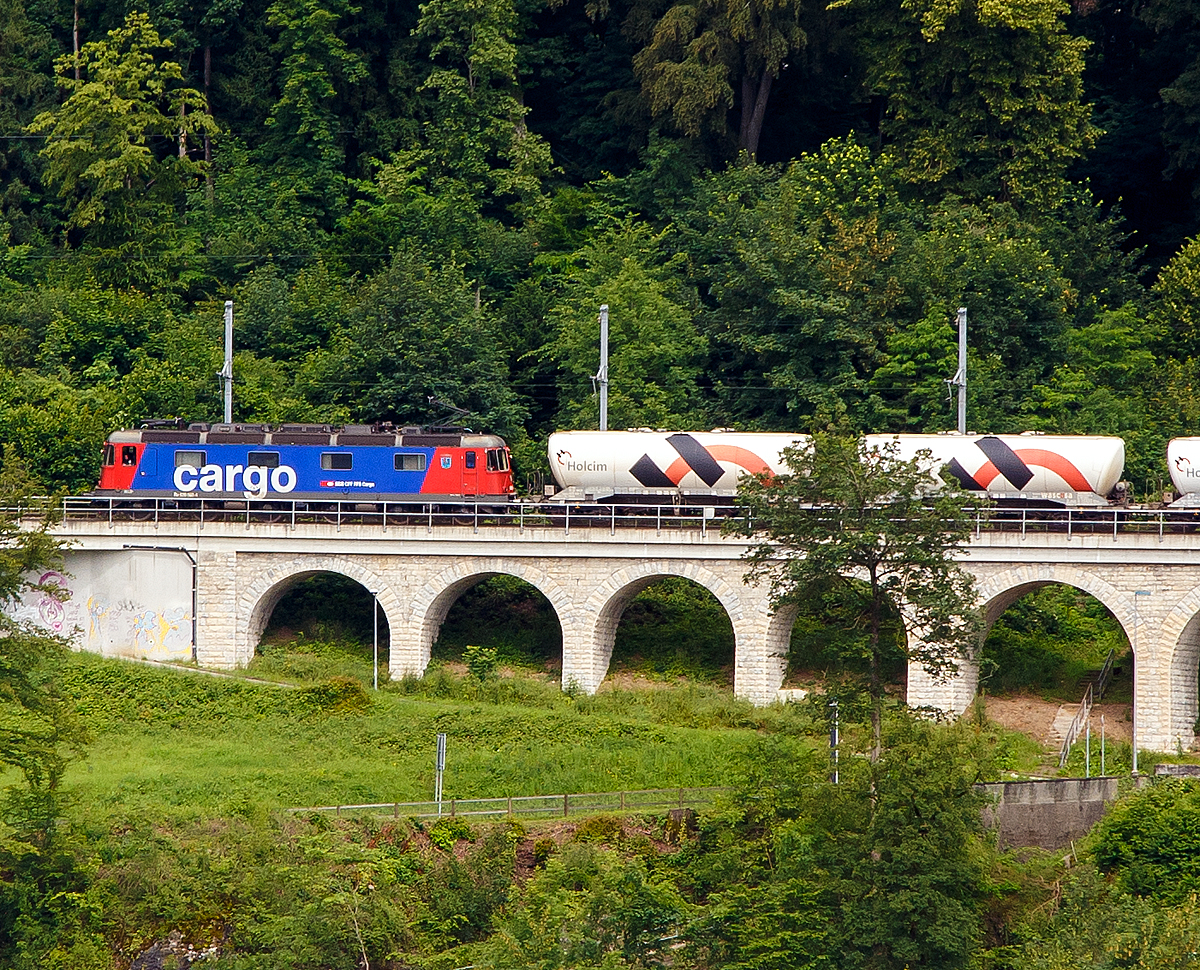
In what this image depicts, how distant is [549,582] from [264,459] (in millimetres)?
10298

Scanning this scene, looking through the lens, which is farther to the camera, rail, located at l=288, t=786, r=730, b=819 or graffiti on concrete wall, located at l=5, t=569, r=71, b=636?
graffiti on concrete wall, located at l=5, t=569, r=71, b=636

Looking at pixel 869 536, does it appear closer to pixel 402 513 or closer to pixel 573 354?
pixel 402 513

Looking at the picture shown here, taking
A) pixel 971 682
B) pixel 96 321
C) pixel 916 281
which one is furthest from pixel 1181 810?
pixel 96 321

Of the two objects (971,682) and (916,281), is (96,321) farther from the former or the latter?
(971,682)

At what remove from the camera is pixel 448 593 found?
60.2 m

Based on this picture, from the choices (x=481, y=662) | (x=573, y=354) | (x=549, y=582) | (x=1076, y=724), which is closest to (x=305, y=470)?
(x=481, y=662)

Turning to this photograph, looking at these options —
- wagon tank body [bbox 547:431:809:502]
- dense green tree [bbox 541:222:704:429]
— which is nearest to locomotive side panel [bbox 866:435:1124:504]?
wagon tank body [bbox 547:431:809:502]

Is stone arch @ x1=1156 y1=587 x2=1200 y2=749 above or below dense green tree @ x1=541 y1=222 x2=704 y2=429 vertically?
below

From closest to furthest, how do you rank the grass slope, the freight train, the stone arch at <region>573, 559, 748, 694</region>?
the grass slope, the stone arch at <region>573, 559, 748, 694</region>, the freight train

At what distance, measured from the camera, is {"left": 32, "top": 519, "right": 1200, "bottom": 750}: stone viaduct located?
54.7 meters

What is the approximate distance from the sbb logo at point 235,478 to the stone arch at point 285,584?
3174mm

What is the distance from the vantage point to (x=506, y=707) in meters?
56.9

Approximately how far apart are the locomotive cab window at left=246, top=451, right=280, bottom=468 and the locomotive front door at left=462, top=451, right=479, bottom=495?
19.0 feet

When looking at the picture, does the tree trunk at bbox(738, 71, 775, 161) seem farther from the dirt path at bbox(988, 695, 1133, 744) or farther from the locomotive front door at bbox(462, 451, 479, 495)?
the dirt path at bbox(988, 695, 1133, 744)
